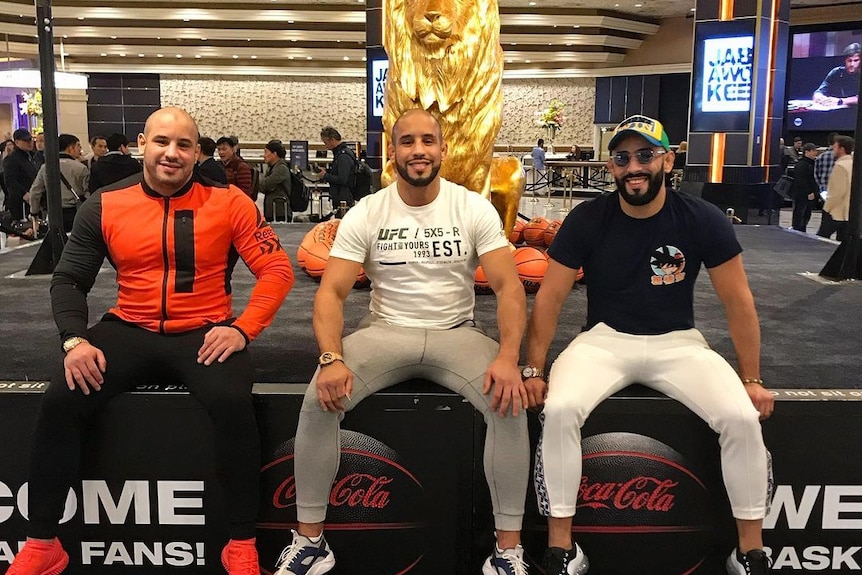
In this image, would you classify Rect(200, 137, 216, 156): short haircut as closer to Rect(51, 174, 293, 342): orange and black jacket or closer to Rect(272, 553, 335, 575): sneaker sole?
Rect(51, 174, 293, 342): orange and black jacket

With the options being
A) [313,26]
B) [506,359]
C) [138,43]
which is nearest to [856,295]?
[506,359]

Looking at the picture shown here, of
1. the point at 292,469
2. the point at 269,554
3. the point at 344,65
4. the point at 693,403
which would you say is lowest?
the point at 269,554

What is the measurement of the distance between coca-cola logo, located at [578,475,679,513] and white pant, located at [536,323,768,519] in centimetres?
22

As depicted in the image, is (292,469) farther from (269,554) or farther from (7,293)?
(7,293)

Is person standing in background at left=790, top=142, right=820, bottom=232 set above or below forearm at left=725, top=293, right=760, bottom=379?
above

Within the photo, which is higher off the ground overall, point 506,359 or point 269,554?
point 506,359

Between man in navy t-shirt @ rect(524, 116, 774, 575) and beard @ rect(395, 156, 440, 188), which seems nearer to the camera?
man in navy t-shirt @ rect(524, 116, 774, 575)

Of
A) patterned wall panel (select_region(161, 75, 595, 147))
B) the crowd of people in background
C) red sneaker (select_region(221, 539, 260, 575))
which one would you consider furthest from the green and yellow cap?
patterned wall panel (select_region(161, 75, 595, 147))

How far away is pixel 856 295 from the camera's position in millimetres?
4000

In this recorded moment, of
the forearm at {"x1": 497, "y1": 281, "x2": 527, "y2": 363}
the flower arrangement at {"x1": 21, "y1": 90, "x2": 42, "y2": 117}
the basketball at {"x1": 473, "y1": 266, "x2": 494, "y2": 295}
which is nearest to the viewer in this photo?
the forearm at {"x1": 497, "y1": 281, "x2": 527, "y2": 363}

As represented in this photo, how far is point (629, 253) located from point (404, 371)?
713 millimetres

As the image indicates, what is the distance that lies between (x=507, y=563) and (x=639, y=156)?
1.14 meters

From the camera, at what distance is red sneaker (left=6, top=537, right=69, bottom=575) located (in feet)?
6.52

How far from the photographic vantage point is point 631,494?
2.22 metres
